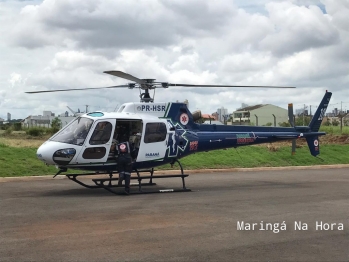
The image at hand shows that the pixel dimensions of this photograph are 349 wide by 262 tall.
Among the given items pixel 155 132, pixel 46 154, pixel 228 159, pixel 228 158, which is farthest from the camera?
pixel 228 158

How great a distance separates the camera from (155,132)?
46.1 ft

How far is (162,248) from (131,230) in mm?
1374

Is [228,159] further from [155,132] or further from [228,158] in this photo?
[155,132]

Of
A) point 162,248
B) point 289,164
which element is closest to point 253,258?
point 162,248

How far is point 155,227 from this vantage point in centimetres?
867

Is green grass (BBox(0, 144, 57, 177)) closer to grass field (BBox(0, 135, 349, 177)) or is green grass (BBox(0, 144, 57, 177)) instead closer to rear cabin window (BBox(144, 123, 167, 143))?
grass field (BBox(0, 135, 349, 177))

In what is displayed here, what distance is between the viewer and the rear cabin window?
1388 cm

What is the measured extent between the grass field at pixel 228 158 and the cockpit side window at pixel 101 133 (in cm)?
510

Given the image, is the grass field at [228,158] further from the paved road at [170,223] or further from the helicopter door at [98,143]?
the helicopter door at [98,143]

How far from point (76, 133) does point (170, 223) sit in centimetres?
494

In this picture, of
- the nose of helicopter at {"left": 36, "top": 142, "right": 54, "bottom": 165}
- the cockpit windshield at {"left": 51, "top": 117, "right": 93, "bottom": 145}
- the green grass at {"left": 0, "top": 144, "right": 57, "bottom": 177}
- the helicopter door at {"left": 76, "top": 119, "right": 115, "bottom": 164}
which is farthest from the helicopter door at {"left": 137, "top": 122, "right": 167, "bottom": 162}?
the green grass at {"left": 0, "top": 144, "right": 57, "bottom": 177}

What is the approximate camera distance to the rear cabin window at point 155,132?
1388cm

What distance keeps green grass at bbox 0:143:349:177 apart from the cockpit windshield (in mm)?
4713

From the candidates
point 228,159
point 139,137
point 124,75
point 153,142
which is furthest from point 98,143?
point 228,159
